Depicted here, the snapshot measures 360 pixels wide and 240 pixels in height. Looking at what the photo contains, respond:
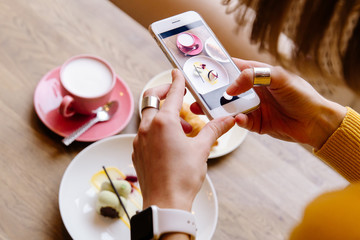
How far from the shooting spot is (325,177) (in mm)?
869

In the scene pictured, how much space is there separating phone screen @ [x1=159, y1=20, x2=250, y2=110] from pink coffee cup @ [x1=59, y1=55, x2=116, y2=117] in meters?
0.17

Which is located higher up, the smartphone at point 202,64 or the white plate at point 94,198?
the smartphone at point 202,64

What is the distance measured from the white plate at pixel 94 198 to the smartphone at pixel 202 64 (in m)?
0.17

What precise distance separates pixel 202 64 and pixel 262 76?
0.12m

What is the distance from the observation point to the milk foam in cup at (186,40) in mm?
748

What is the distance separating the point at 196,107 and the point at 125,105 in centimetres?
19

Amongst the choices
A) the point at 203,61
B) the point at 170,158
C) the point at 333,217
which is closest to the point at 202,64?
the point at 203,61

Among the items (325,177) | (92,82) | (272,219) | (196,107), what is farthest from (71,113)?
(325,177)

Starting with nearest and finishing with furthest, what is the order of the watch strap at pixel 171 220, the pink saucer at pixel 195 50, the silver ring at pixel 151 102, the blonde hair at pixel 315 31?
the blonde hair at pixel 315 31 < the watch strap at pixel 171 220 < the silver ring at pixel 151 102 < the pink saucer at pixel 195 50

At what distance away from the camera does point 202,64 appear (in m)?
0.74

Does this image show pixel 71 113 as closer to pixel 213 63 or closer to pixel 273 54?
pixel 213 63

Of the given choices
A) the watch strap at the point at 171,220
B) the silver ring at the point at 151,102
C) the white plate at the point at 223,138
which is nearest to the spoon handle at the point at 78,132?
the white plate at the point at 223,138

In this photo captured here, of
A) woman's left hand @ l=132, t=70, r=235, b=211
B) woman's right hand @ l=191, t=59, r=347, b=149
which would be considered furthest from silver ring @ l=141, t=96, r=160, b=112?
woman's right hand @ l=191, t=59, r=347, b=149

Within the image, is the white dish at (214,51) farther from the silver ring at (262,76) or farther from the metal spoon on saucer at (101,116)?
the metal spoon on saucer at (101,116)
